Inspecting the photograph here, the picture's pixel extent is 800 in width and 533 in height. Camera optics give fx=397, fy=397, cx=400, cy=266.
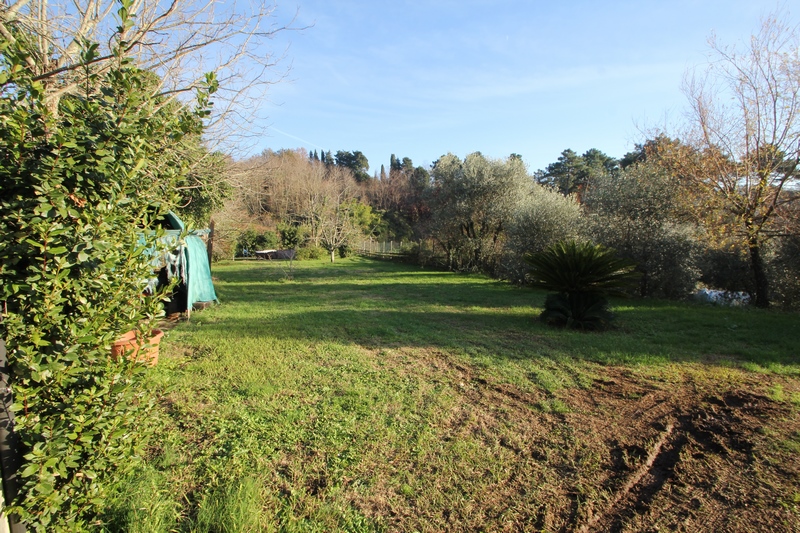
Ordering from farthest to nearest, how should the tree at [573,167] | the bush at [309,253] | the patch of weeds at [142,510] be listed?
the tree at [573,167] → the bush at [309,253] → the patch of weeds at [142,510]

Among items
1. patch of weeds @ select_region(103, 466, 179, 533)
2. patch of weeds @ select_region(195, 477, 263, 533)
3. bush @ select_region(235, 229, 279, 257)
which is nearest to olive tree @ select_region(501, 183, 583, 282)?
patch of weeds @ select_region(195, 477, 263, 533)

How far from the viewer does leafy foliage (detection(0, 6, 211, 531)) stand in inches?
62.8

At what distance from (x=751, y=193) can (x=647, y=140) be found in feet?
11.1

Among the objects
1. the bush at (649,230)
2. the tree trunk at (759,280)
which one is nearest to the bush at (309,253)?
the bush at (649,230)

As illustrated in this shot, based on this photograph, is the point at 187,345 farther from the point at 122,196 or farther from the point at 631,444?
the point at 631,444

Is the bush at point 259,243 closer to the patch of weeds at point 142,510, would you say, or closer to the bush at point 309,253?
the bush at point 309,253

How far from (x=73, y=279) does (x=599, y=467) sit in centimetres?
332

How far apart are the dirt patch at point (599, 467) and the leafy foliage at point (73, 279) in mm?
1459

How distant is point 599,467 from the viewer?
281 cm

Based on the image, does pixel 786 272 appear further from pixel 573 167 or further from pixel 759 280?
pixel 573 167

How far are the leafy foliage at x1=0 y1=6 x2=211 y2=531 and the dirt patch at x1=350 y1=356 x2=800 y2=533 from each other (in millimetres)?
1459

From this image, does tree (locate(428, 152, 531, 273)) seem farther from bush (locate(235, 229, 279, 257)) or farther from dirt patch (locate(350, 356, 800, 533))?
bush (locate(235, 229, 279, 257))

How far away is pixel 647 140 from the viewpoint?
12211 mm

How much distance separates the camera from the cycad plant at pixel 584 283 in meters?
7.09
